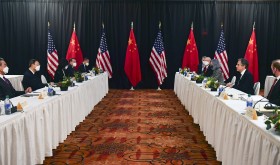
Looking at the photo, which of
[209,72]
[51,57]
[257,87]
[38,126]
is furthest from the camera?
[51,57]

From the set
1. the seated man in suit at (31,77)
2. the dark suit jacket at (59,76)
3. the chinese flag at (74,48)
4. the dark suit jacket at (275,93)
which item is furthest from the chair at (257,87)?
the chinese flag at (74,48)

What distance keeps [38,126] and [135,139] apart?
6.10 feet

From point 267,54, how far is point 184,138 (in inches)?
310

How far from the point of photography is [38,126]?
3.94 metres

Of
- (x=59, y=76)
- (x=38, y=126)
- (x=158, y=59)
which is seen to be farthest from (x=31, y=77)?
(x=158, y=59)

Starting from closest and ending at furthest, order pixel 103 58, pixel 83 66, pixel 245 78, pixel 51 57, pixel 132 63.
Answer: pixel 245 78, pixel 83 66, pixel 51 57, pixel 103 58, pixel 132 63

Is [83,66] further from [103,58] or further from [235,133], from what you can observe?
[235,133]

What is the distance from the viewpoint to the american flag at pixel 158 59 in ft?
36.4

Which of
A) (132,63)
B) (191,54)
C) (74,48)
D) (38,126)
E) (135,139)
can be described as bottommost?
(135,139)

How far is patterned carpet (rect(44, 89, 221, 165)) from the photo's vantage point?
438cm

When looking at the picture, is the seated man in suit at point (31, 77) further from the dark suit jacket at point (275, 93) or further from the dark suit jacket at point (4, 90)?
the dark suit jacket at point (275, 93)

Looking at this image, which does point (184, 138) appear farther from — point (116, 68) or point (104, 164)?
point (116, 68)

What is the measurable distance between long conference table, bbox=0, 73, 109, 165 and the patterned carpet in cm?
23

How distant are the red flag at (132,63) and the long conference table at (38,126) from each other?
5039 mm
